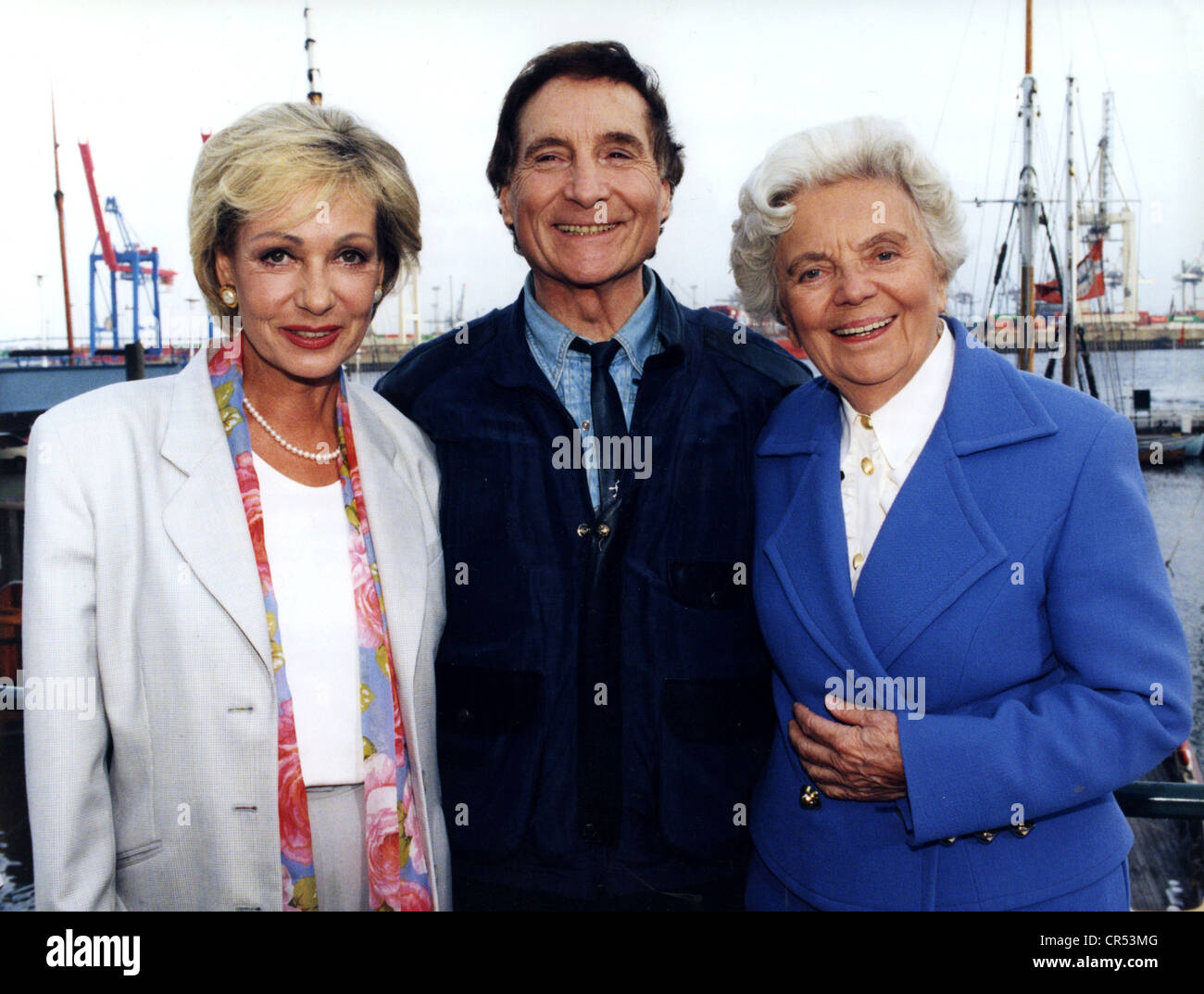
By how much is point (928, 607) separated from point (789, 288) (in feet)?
2.41

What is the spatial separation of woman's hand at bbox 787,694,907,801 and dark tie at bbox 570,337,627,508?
0.71 m

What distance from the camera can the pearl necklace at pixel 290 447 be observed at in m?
1.98

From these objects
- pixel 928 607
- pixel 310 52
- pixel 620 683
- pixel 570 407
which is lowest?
pixel 620 683

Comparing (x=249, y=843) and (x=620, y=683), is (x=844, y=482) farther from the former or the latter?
(x=249, y=843)

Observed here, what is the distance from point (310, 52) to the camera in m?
2.25

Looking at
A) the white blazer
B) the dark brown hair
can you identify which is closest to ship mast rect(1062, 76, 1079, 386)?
the dark brown hair

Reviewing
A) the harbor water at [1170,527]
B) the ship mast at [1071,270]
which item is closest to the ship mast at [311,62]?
the harbor water at [1170,527]

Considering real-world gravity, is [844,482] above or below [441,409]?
below

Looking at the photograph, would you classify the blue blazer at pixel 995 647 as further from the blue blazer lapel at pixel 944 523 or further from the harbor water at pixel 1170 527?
the harbor water at pixel 1170 527

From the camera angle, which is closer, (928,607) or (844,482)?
(928,607)

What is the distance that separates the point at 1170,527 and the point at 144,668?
32.3 m

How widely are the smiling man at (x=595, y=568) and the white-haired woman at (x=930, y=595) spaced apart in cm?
18
